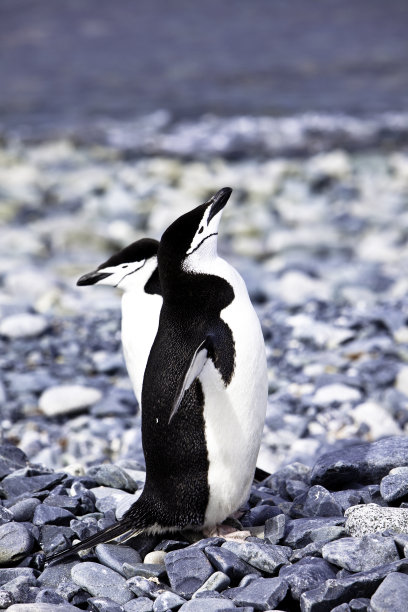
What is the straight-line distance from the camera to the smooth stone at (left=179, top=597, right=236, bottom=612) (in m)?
2.09

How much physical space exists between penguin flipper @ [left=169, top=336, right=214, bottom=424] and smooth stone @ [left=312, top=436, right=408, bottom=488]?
26.6 inches

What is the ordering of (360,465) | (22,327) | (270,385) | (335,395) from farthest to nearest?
(22,327)
(270,385)
(335,395)
(360,465)

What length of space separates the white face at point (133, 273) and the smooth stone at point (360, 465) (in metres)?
1.05

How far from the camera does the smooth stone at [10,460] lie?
3.10m

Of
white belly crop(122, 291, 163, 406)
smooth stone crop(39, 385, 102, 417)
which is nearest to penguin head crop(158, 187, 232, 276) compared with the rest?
white belly crop(122, 291, 163, 406)

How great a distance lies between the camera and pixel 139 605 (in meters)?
2.20

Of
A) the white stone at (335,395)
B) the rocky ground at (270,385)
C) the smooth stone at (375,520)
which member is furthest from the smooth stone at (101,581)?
the white stone at (335,395)

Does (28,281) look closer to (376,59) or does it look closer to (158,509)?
(158,509)

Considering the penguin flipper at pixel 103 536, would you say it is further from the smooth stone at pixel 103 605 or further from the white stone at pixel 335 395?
the white stone at pixel 335 395

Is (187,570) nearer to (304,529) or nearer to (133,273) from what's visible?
(304,529)

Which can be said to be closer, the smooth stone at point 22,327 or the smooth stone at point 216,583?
the smooth stone at point 216,583

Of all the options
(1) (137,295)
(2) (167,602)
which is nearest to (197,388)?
(2) (167,602)

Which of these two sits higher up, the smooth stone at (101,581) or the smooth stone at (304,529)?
the smooth stone at (304,529)

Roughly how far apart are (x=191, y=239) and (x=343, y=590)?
1.04 meters
